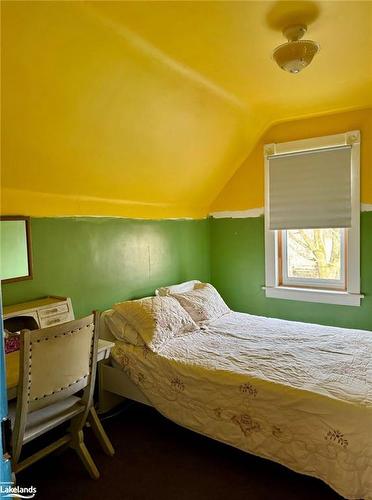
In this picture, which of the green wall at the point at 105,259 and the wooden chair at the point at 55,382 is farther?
the green wall at the point at 105,259

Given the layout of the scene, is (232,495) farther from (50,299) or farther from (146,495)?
(50,299)

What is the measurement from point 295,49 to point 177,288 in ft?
6.79

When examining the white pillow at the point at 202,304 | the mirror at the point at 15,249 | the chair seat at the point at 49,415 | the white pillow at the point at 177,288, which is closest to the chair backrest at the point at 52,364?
the chair seat at the point at 49,415

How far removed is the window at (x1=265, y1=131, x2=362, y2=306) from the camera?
301 cm

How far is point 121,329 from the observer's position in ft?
8.39

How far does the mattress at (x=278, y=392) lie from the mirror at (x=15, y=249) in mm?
833

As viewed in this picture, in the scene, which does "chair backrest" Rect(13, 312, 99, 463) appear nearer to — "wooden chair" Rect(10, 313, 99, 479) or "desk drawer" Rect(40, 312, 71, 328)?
"wooden chair" Rect(10, 313, 99, 479)

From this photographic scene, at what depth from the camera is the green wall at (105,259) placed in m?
2.35

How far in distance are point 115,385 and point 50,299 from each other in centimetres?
77

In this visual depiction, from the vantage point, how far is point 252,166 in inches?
139

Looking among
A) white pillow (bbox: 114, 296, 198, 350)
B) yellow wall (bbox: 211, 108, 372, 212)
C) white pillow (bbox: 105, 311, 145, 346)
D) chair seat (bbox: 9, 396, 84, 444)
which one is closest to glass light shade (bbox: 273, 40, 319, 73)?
yellow wall (bbox: 211, 108, 372, 212)

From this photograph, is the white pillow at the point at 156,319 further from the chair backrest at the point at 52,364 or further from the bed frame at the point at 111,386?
the chair backrest at the point at 52,364

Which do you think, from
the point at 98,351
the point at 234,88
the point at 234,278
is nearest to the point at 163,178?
the point at 234,88

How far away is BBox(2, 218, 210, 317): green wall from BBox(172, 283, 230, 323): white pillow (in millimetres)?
378
